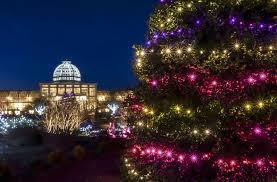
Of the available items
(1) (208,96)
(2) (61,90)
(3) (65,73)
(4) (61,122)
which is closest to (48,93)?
(2) (61,90)

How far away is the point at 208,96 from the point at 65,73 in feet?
415

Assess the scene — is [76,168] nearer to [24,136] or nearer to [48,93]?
[24,136]

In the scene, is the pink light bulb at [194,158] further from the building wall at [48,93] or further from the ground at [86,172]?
the building wall at [48,93]

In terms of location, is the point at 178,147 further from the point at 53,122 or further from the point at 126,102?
the point at 53,122

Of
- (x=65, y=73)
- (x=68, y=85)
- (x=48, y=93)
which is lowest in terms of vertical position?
→ (x=48, y=93)

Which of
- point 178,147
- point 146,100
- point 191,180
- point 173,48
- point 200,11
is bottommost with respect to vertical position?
point 191,180

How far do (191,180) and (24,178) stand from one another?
7.62 m

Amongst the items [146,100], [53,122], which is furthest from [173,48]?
[53,122]

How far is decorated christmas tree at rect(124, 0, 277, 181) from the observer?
26.8ft

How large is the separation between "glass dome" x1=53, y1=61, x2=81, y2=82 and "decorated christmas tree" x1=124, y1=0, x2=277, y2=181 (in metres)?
124

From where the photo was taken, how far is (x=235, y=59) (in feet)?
28.0

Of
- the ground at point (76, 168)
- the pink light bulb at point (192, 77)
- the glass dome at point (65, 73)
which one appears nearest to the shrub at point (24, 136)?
the ground at point (76, 168)

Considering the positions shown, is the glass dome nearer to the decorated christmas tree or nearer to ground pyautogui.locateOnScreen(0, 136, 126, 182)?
ground pyautogui.locateOnScreen(0, 136, 126, 182)

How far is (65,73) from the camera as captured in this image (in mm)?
133625
